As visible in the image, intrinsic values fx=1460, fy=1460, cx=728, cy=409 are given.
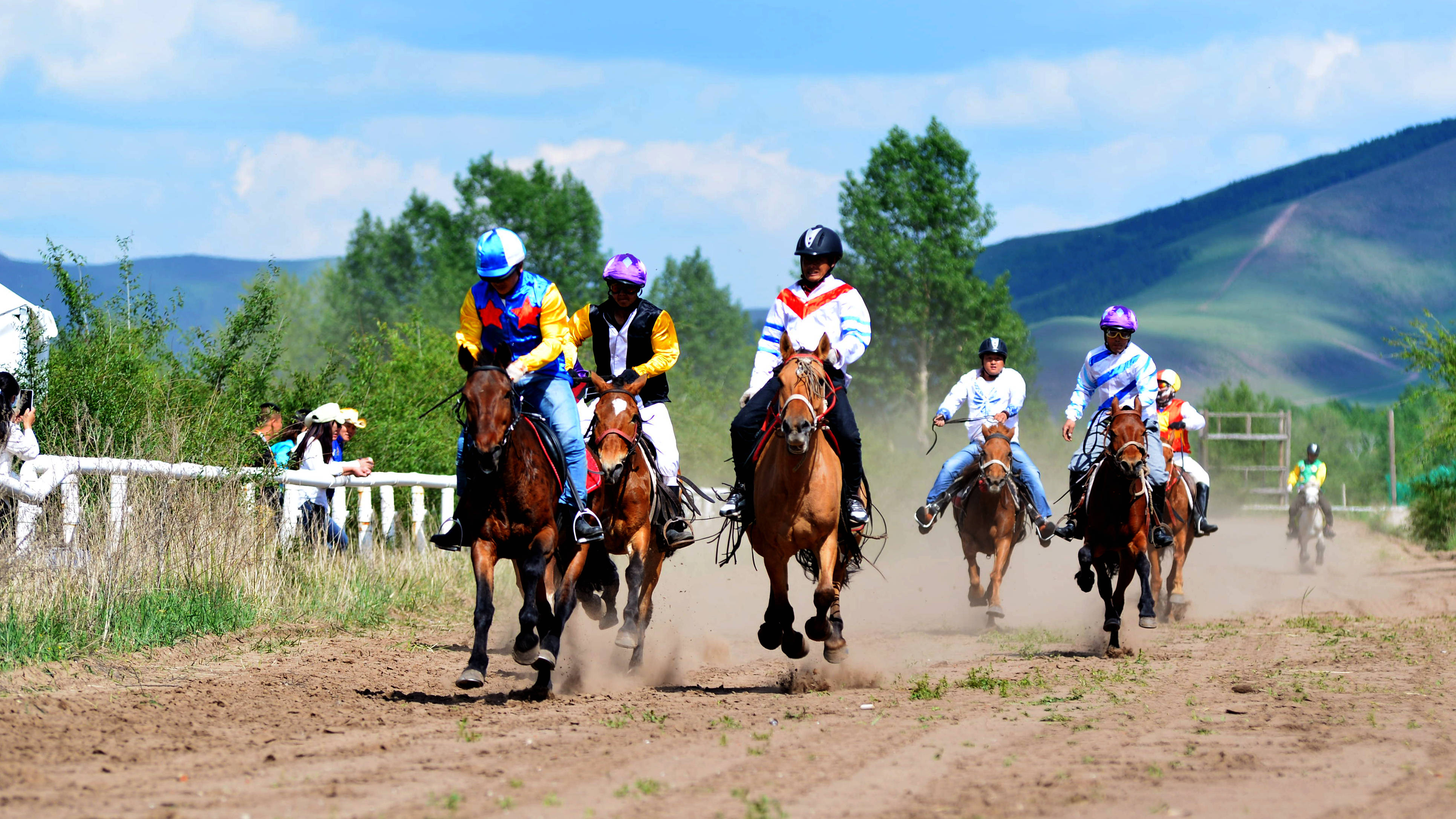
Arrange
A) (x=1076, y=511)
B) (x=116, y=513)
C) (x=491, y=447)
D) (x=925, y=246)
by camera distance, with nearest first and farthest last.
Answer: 1. (x=491, y=447)
2. (x=116, y=513)
3. (x=1076, y=511)
4. (x=925, y=246)

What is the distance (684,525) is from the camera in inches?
443

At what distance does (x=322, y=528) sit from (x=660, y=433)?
14.6 ft

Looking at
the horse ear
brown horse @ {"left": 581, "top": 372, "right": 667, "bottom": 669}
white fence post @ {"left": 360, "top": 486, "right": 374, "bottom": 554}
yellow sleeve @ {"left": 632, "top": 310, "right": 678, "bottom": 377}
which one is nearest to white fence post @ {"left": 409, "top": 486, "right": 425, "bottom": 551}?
white fence post @ {"left": 360, "top": 486, "right": 374, "bottom": 554}

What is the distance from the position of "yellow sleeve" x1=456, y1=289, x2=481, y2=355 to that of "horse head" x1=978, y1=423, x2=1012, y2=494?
696 centimetres

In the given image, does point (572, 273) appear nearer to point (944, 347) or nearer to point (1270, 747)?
point (944, 347)

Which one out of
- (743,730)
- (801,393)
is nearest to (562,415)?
(801,393)

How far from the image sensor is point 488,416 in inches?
335

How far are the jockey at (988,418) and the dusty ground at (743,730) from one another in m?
2.09

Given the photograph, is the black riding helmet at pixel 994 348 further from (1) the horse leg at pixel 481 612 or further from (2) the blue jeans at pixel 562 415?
(1) the horse leg at pixel 481 612

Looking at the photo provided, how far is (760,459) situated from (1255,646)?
5303 mm

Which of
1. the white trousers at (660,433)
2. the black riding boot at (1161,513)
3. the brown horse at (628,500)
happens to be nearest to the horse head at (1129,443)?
the black riding boot at (1161,513)

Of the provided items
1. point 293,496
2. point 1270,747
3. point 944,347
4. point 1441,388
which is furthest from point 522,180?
point 1270,747

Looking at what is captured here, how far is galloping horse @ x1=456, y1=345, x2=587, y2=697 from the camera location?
28.0 ft

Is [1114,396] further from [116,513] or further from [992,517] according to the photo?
[116,513]
